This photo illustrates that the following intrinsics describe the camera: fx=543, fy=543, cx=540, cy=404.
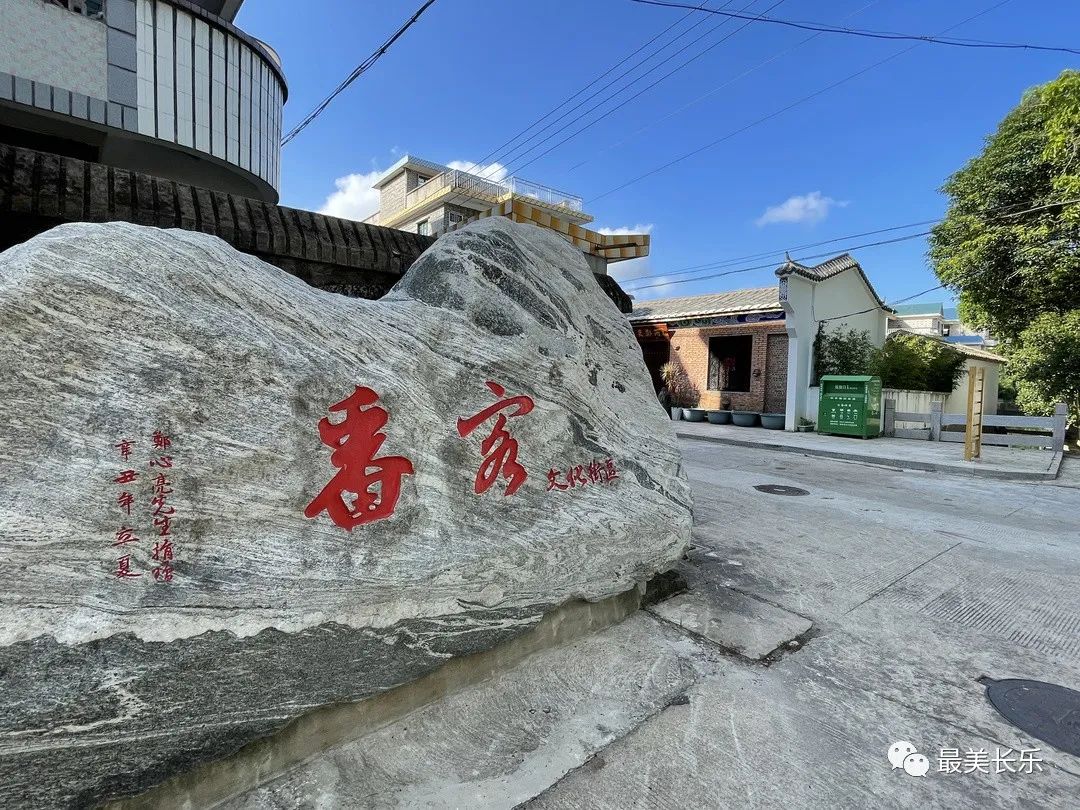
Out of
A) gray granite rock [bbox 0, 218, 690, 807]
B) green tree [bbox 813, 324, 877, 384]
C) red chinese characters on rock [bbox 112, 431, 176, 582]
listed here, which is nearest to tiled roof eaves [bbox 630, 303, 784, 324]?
green tree [bbox 813, 324, 877, 384]

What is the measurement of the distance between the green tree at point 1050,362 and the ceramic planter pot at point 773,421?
17.3 ft

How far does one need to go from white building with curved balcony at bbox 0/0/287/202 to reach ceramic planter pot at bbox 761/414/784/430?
556 inches

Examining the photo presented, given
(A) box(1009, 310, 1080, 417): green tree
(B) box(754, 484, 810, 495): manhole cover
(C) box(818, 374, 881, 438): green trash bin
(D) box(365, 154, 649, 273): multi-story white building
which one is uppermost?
(D) box(365, 154, 649, 273): multi-story white building

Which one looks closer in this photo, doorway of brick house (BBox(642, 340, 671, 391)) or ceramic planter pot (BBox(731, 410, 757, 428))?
ceramic planter pot (BBox(731, 410, 757, 428))

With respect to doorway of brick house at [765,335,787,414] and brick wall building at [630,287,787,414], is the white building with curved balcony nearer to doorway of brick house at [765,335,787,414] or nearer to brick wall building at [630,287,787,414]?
brick wall building at [630,287,787,414]

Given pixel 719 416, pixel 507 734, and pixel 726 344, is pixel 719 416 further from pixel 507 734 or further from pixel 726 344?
pixel 507 734

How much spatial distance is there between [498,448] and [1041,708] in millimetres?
2904

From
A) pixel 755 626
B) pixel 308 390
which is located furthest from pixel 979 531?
Answer: pixel 308 390

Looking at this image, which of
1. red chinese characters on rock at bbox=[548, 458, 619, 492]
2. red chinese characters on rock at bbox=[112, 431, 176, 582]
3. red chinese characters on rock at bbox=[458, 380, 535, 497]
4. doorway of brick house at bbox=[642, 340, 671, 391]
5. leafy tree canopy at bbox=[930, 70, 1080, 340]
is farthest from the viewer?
doorway of brick house at bbox=[642, 340, 671, 391]

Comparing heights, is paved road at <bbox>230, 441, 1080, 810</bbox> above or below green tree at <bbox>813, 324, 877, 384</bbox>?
below

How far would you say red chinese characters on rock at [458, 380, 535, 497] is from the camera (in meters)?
2.58

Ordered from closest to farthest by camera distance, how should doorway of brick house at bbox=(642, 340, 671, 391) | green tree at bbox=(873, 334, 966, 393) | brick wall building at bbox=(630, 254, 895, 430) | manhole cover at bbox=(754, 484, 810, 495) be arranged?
manhole cover at bbox=(754, 484, 810, 495) < brick wall building at bbox=(630, 254, 895, 430) < green tree at bbox=(873, 334, 966, 393) < doorway of brick house at bbox=(642, 340, 671, 391)

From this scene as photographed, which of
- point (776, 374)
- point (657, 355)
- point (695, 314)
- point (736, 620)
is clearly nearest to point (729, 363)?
point (695, 314)

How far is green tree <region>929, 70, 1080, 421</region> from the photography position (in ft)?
34.9
